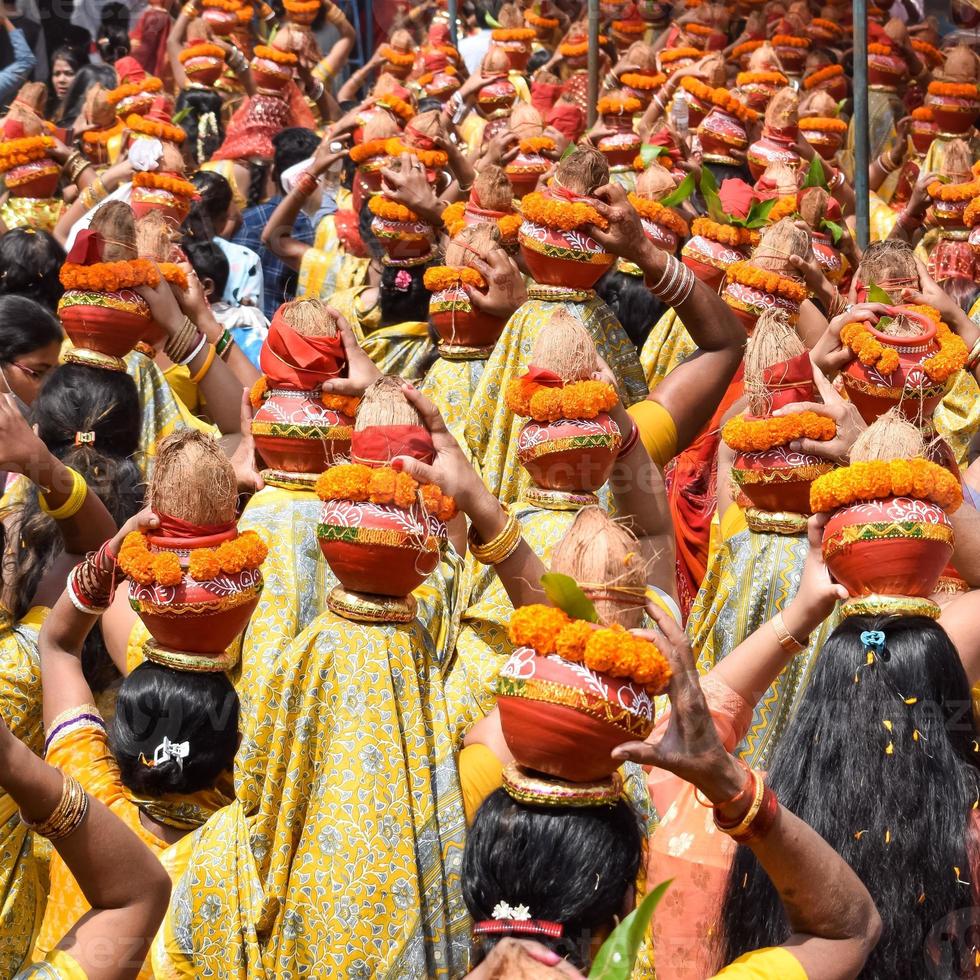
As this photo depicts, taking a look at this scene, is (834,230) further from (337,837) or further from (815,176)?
(337,837)

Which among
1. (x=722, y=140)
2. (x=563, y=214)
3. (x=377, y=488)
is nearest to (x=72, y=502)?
(x=377, y=488)

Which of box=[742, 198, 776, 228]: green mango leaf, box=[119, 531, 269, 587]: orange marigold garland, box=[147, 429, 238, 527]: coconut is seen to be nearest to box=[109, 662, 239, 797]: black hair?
box=[119, 531, 269, 587]: orange marigold garland

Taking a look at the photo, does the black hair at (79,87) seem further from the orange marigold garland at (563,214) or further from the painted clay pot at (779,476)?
the painted clay pot at (779,476)

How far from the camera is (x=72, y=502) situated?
3959 millimetres

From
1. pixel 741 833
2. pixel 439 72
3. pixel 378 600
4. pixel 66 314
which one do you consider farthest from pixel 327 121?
pixel 741 833

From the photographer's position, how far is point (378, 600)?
10.5 feet

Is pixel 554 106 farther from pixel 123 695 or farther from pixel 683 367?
pixel 123 695

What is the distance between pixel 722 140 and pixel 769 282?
130 inches

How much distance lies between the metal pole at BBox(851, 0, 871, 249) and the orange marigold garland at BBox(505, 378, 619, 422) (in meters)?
3.17

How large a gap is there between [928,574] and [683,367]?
197cm

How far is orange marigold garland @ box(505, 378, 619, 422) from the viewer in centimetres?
375

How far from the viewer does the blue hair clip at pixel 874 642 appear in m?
2.62

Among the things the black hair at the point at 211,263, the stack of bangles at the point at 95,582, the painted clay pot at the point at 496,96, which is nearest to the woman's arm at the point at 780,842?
the stack of bangles at the point at 95,582

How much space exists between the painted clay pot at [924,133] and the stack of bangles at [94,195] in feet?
13.4
